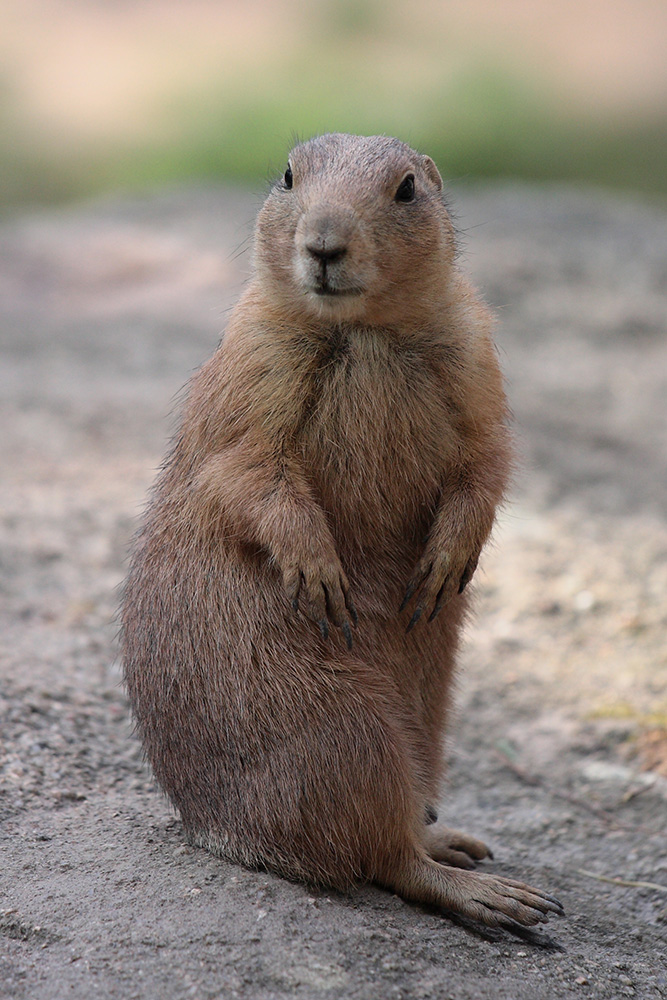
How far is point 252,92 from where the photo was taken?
1838 centimetres

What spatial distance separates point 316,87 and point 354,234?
15.8 metres

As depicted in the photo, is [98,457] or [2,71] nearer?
[98,457]

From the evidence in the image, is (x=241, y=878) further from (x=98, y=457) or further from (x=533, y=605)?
(x=98, y=457)

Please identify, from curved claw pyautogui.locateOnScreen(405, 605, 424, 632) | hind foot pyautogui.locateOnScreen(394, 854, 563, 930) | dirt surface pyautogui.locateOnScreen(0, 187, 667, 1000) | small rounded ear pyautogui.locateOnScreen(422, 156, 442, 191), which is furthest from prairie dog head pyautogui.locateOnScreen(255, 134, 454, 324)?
hind foot pyautogui.locateOnScreen(394, 854, 563, 930)

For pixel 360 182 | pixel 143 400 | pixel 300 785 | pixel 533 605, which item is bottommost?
pixel 300 785

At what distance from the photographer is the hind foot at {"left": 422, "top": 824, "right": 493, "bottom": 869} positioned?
13.7ft

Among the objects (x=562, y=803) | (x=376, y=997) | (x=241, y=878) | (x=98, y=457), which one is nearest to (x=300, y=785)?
(x=241, y=878)

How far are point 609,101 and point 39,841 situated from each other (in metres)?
19.6

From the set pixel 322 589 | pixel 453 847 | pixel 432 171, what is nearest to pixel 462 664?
pixel 453 847

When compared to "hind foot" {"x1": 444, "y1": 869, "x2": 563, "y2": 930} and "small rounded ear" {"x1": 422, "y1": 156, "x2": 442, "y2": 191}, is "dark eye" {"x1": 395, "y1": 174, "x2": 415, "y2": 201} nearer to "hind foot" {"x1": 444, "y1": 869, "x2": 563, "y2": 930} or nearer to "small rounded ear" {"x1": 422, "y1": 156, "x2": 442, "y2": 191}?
"small rounded ear" {"x1": 422, "y1": 156, "x2": 442, "y2": 191}

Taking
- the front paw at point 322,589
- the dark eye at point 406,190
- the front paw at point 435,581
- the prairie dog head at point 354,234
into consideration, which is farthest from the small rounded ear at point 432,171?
the front paw at point 322,589

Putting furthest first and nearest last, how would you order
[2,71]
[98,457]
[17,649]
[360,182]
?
[2,71]
[98,457]
[17,649]
[360,182]

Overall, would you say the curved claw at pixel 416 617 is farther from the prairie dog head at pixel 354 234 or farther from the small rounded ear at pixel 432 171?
the small rounded ear at pixel 432 171

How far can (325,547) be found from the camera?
11.7ft
